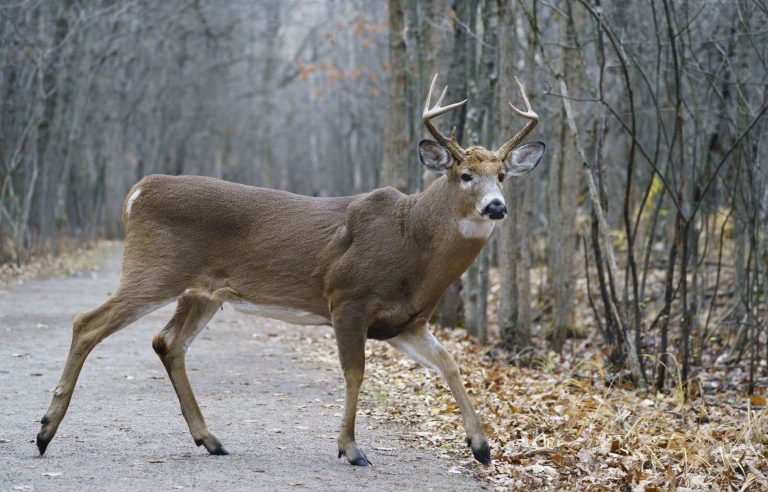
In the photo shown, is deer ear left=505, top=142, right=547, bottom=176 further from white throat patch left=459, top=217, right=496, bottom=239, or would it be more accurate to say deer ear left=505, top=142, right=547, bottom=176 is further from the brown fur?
white throat patch left=459, top=217, right=496, bottom=239

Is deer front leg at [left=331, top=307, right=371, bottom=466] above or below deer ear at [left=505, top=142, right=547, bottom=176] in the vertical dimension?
below

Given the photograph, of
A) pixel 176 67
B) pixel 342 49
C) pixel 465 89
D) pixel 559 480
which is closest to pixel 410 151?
pixel 465 89

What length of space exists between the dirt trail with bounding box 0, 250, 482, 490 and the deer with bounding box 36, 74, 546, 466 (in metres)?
0.35

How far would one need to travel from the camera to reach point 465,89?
588 inches

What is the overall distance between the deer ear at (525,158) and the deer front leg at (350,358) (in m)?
1.50

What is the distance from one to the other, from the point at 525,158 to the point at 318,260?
1615 millimetres

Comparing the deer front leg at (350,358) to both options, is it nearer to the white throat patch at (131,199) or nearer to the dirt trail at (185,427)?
the dirt trail at (185,427)

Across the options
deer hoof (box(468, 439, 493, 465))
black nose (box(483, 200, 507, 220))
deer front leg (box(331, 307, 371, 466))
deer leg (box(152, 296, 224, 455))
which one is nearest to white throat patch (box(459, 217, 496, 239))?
black nose (box(483, 200, 507, 220))

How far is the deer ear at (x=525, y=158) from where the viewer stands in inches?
279

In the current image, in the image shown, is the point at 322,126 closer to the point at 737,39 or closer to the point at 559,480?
the point at 737,39

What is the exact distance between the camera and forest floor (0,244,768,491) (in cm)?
621

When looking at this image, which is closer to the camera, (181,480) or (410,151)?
(181,480)

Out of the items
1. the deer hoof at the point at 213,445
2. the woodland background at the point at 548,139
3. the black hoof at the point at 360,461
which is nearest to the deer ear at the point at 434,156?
the black hoof at the point at 360,461

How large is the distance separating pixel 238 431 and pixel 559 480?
246 centimetres
